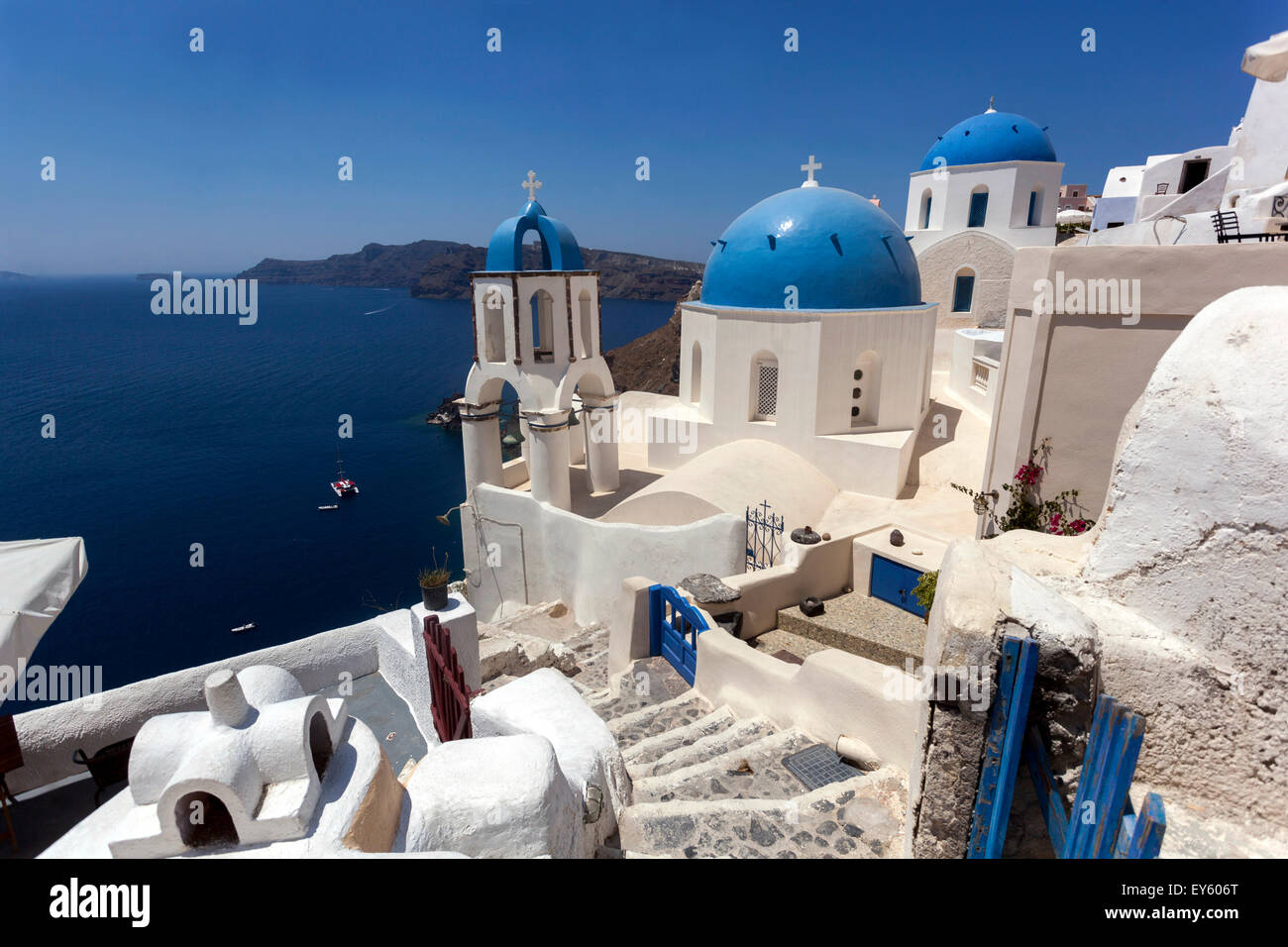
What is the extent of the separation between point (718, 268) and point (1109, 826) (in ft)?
47.1

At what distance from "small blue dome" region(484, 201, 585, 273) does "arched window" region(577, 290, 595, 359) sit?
856 mm

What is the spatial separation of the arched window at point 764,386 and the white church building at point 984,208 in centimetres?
1171

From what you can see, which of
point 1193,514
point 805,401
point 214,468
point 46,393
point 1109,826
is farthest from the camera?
point 46,393

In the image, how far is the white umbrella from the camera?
627 cm

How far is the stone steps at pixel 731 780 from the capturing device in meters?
5.42

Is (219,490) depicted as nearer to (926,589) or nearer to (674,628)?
(674,628)

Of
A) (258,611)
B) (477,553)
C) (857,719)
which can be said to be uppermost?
(857,719)

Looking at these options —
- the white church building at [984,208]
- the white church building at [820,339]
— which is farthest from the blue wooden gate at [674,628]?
the white church building at [984,208]

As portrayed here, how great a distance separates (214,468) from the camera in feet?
165

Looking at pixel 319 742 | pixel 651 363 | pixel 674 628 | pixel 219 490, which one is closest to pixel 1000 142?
pixel 674 628

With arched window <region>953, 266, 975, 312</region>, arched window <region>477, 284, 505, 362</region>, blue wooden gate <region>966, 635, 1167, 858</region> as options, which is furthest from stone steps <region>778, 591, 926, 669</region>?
arched window <region>953, 266, 975, 312</region>
